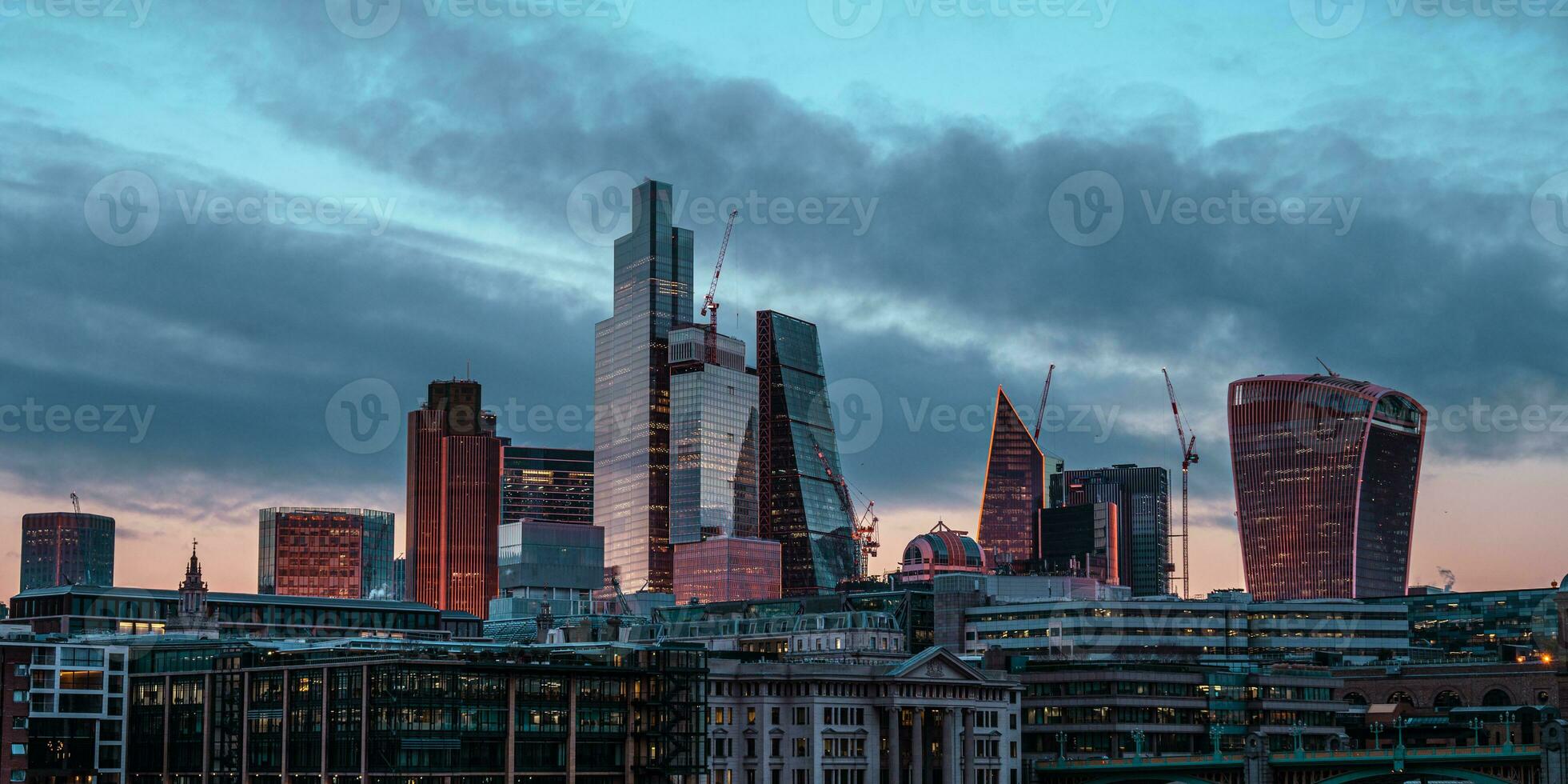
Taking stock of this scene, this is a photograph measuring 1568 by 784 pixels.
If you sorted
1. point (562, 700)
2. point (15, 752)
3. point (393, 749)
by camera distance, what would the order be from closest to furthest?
point (15, 752)
point (393, 749)
point (562, 700)

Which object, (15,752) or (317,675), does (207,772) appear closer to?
(317,675)

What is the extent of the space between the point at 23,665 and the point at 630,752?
184 feet

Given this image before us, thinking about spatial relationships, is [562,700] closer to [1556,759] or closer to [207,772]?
[207,772]

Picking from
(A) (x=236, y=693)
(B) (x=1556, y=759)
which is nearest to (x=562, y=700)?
(A) (x=236, y=693)

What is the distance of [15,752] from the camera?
171 m

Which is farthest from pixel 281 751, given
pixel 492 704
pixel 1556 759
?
pixel 1556 759

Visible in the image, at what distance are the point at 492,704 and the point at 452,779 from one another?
7826mm

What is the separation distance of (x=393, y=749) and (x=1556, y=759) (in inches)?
4292

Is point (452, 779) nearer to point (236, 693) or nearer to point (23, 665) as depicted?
point (236, 693)

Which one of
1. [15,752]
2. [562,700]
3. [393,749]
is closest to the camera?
[15,752]

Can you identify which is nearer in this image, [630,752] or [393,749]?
[393,749]

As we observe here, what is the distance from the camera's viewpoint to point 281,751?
19288cm

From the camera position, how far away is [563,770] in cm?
19338

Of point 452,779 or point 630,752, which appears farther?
point 630,752
